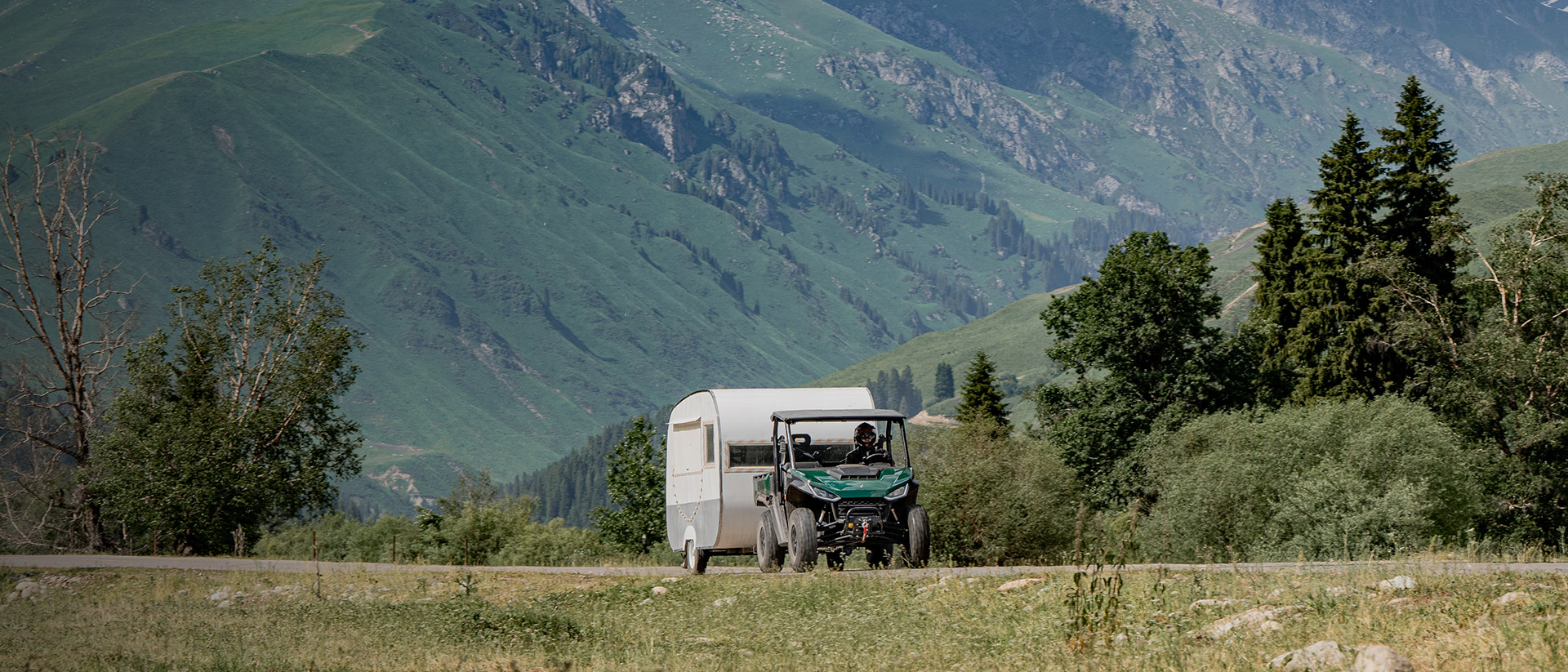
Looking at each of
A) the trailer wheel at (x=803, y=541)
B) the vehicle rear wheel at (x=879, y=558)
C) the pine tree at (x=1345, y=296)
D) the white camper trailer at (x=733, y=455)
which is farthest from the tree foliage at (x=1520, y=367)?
the trailer wheel at (x=803, y=541)

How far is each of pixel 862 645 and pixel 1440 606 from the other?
6.88 meters

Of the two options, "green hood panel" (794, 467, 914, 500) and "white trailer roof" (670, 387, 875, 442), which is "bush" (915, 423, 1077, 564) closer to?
"white trailer roof" (670, 387, 875, 442)

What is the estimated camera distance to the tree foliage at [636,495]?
93.4 meters

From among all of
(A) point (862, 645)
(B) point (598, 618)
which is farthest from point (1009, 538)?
(A) point (862, 645)

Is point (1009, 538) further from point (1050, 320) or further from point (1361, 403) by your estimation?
point (1050, 320)

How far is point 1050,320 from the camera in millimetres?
63469

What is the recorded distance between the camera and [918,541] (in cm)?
2550

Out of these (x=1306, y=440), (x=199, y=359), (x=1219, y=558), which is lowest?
(x=1219, y=558)

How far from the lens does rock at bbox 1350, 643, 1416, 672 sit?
38.8ft

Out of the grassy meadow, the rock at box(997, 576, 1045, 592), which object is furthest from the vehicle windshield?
the rock at box(997, 576, 1045, 592)

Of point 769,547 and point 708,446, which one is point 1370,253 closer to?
point 708,446

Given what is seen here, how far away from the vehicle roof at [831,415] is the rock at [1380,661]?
14998 millimetres

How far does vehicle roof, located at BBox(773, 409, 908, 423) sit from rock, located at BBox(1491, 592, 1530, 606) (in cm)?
1336

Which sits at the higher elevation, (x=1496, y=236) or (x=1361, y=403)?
(x=1496, y=236)
